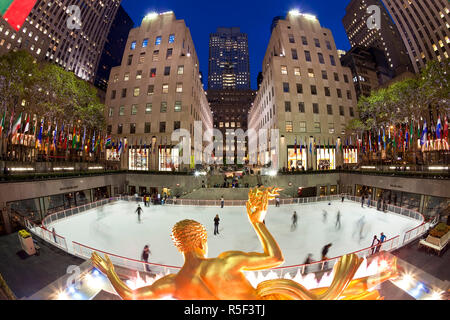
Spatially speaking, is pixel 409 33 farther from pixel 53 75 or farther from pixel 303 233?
pixel 53 75

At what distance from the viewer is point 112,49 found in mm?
95500

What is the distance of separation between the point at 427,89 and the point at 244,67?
165m

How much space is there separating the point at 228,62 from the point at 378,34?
110m

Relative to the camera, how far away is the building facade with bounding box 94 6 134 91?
287 feet

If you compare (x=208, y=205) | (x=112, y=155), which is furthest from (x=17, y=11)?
(x=112, y=155)

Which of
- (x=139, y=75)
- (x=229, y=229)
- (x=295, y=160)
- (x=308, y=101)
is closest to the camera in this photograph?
(x=229, y=229)

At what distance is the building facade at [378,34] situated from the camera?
79.3 meters

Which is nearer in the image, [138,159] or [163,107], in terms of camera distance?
[138,159]

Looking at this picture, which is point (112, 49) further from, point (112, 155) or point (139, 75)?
point (112, 155)

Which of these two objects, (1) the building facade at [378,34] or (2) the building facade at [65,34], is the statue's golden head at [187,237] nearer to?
(2) the building facade at [65,34]

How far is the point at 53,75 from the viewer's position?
76.7 ft

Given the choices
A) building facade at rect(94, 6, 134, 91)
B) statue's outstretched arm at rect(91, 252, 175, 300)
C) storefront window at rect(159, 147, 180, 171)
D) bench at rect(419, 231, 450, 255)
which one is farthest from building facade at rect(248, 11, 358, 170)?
building facade at rect(94, 6, 134, 91)

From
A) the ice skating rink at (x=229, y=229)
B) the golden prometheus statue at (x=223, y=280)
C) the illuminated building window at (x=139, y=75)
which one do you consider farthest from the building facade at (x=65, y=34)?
the golden prometheus statue at (x=223, y=280)

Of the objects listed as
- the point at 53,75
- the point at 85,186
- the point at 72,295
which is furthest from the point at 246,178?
the point at 53,75
